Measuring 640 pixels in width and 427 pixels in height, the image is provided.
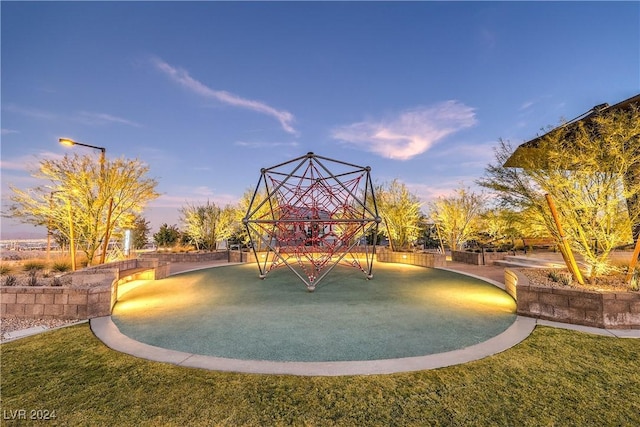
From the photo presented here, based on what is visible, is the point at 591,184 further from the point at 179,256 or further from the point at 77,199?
the point at 179,256

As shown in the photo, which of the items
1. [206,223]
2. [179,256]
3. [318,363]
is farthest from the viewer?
[206,223]

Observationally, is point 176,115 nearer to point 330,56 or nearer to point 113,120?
point 113,120

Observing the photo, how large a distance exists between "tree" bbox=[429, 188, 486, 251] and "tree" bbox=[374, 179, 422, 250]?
217cm

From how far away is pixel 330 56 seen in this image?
59.5ft

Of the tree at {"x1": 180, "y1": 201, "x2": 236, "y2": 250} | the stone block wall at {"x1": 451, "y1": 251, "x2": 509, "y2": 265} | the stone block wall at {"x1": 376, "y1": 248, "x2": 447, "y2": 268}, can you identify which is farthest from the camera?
the tree at {"x1": 180, "y1": 201, "x2": 236, "y2": 250}

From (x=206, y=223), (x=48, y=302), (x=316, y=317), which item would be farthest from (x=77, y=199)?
(x=316, y=317)

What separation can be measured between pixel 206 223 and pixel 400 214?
16.1m

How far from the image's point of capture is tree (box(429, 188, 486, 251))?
1928cm

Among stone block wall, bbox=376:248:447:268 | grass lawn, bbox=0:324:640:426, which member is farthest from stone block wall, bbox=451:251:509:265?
grass lawn, bbox=0:324:640:426

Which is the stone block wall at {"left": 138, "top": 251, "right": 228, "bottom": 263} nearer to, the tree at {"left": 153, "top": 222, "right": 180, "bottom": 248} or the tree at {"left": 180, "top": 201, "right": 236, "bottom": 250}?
the tree at {"left": 180, "top": 201, "right": 236, "bottom": 250}

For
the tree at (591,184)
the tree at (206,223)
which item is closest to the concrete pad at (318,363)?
the tree at (591,184)

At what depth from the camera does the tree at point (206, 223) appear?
21672 mm

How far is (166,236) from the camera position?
24922 millimetres

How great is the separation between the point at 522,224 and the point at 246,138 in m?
26.9
